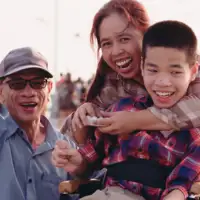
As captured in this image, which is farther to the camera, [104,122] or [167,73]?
[104,122]

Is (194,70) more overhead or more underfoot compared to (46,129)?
more overhead

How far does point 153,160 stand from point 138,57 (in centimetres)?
62

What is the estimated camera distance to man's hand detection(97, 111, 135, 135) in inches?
101

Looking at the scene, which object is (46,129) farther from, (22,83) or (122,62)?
(122,62)

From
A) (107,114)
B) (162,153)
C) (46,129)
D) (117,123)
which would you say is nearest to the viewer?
(162,153)

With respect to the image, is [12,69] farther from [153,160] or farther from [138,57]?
[153,160]

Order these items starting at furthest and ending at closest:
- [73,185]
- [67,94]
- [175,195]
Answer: [67,94], [73,185], [175,195]

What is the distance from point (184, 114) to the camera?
2.46 meters

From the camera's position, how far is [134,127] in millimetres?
2547

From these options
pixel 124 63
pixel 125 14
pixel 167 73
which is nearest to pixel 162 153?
pixel 167 73

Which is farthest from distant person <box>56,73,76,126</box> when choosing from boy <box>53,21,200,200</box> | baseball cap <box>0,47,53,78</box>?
boy <box>53,21,200,200</box>

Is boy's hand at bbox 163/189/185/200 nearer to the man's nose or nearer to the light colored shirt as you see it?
the light colored shirt

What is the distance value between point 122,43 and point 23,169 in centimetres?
109

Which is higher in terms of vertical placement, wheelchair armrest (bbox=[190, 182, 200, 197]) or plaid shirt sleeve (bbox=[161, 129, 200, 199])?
plaid shirt sleeve (bbox=[161, 129, 200, 199])
